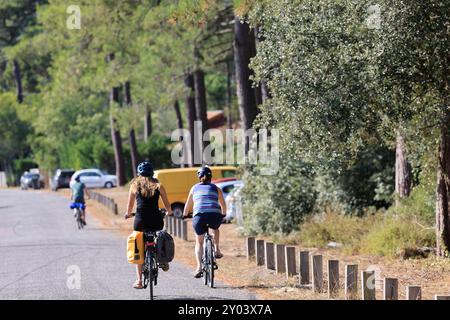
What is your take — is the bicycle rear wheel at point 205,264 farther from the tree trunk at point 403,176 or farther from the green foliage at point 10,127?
the green foliage at point 10,127

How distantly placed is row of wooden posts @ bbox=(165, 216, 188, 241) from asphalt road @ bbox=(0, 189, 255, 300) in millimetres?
1368

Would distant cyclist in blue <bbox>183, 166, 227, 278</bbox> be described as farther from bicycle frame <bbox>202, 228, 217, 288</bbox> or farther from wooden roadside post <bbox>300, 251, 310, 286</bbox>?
wooden roadside post <bbox>300, 251, 310, 286</bbox>

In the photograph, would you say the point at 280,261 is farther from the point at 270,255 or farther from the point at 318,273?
the point at 318,273

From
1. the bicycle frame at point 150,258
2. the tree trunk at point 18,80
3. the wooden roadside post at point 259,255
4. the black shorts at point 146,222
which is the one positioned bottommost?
the wooden roadside post at point 259,255

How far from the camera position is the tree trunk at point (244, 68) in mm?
29250

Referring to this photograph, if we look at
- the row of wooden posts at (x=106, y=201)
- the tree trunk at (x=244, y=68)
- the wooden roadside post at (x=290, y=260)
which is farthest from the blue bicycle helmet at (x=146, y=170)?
the row of wooden posts at (x=106, y=201)

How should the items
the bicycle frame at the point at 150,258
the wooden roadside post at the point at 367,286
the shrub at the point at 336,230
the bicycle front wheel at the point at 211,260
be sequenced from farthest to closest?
the shrub at the point at 336,230, the bicycle front wheel at the point at 211,260, the bicycle frame at the point at 150,258, the wooden roadside post at the point at 367,286

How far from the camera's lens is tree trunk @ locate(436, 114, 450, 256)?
1783cm

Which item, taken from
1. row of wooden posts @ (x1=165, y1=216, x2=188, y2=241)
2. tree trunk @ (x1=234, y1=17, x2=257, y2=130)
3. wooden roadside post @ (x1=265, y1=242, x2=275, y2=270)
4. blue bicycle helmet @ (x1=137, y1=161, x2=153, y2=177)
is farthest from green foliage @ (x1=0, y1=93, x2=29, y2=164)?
blue bicycle helmet @ (x1=137, y1=161, x2=153, y2=177)

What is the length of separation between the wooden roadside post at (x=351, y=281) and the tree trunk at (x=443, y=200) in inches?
216

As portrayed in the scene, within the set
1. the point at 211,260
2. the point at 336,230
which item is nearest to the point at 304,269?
the point at 211,260

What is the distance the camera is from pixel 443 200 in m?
18.1
